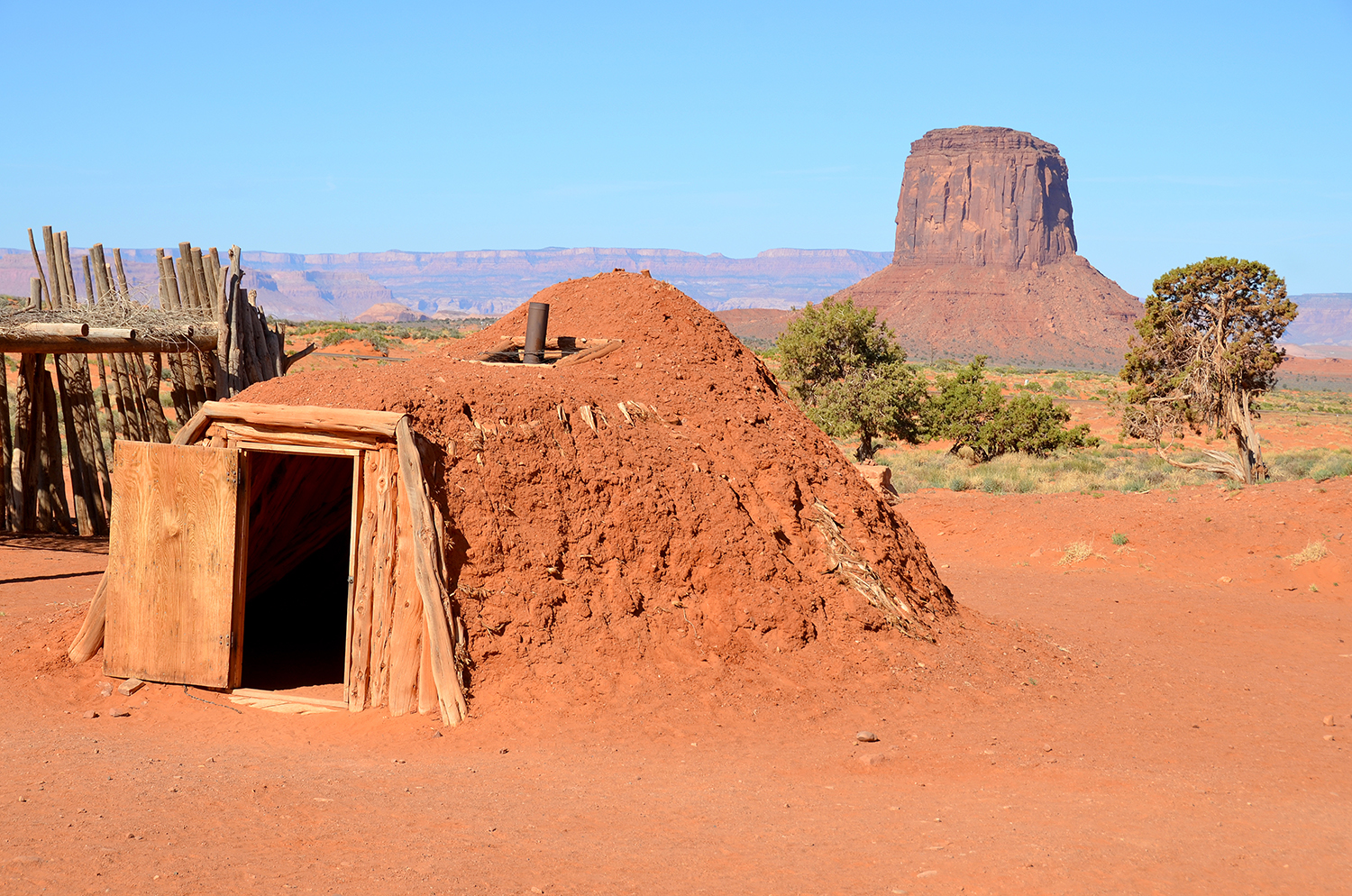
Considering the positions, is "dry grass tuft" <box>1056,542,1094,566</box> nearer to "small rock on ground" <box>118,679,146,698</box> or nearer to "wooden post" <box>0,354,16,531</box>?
"small rock on ground" <box>118,679,146,698</box>

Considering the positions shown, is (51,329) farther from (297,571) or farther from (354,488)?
(354,488)

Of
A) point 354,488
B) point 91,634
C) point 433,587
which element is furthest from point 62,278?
point 433,587

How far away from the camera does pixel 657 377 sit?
27.3 feet

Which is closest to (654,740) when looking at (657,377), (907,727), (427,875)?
(907,727)

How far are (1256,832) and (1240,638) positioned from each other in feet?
18.9

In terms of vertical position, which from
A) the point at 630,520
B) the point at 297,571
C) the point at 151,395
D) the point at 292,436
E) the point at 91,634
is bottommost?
the point at 297,571

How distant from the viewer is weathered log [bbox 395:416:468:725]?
5984mm

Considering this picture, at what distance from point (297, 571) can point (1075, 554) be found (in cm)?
974

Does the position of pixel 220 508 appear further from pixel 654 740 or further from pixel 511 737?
pixel 654 740

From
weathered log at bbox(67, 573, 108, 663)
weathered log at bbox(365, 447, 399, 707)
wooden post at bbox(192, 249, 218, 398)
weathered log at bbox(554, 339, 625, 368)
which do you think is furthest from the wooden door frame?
wooden post at bbox(192, 249, 218, 398)

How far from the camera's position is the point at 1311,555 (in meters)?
12.6

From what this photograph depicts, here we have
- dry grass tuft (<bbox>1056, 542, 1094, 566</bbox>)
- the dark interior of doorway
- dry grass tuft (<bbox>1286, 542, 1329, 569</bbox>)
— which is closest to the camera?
the dark interior of doorway

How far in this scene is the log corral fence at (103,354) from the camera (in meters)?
9.73

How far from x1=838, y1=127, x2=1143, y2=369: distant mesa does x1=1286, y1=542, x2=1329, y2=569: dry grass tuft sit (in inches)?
3188
